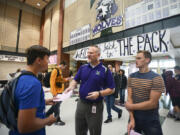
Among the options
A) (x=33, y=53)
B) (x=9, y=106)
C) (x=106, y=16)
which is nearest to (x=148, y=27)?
(x=106, y=16)

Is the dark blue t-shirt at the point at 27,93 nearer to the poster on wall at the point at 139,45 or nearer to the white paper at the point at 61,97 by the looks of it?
the white paper at the point at 61,97

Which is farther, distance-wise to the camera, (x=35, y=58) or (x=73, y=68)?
(x=73, y=68)

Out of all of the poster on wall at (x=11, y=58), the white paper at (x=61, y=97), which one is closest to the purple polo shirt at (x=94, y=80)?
the white paper at (x=61, y=97)

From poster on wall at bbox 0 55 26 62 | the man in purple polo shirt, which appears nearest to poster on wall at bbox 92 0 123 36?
the man in purple polo shirt

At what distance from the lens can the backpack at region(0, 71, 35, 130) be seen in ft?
2.38

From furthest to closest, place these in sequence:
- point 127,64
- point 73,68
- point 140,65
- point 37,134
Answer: point 73,68 < point 127,64 < point 140,65 < point 37,134

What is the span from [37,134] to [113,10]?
5893 mm

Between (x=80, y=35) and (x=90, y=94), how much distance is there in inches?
255

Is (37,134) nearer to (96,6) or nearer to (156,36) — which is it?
(156,36)

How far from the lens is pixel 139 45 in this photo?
3.16 meters

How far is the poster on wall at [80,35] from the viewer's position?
6.61 m

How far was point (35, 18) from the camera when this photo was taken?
12.5 metres

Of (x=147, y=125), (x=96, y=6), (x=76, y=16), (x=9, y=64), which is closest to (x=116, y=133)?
(x=147, y=125)

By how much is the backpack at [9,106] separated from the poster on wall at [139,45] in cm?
310
